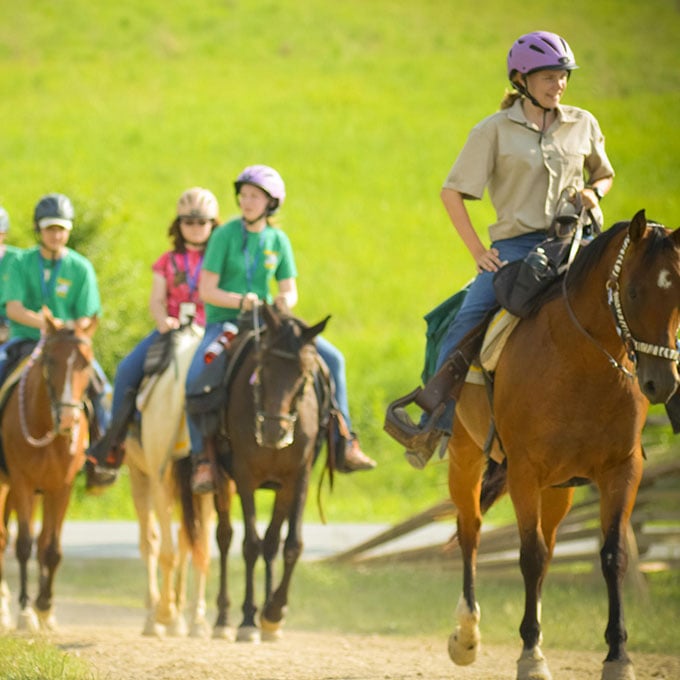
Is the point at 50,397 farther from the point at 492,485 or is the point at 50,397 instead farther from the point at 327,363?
the point at 492,485

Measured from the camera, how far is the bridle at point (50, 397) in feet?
36.4

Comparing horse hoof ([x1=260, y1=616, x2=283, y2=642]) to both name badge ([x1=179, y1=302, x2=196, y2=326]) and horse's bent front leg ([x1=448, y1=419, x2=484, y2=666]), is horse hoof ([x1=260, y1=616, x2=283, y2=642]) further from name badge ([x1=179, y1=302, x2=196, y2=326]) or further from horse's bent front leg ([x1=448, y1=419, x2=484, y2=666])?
name badge ([x1=179, y1=302, x2=196, y2=326])

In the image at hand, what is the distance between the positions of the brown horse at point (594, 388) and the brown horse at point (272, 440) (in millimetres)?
2582

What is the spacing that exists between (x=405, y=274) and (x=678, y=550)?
15458 mm

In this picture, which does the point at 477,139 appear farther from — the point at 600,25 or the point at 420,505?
the point at 600,25

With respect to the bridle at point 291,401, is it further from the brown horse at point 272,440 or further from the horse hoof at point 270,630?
the horse hoof at point 270,630

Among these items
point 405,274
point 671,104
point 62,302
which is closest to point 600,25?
point 671,104

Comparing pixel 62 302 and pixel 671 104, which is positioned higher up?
pixel 671 104

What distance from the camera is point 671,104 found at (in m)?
26.0

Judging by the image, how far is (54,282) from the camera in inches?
487

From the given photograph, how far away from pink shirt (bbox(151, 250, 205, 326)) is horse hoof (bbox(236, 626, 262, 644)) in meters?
3.19

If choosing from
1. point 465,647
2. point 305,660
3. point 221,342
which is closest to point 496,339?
point 465,647

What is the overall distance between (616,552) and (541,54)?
2.80 meters

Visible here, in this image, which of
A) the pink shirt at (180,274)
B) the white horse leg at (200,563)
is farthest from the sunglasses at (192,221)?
the white horse leg at (200,563)
